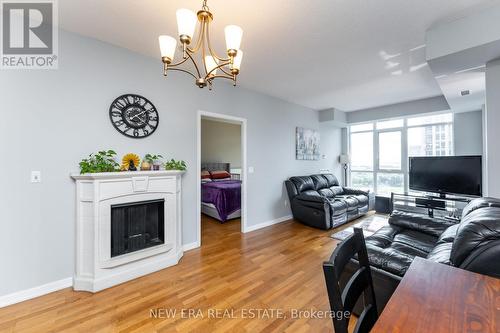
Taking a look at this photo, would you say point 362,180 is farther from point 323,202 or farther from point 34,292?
point 34,292

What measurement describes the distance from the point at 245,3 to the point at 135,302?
2.93 meters

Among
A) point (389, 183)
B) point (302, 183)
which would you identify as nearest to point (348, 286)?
point (302, 183)

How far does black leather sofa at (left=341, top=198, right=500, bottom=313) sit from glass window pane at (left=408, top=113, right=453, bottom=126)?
3.67 m

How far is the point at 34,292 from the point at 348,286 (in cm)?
291

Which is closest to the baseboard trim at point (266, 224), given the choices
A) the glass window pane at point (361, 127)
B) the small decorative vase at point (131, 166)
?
the small decorative vase at point (131, 166)

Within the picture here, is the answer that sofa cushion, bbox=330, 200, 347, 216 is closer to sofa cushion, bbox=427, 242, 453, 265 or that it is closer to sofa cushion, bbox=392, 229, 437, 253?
sofa cushion, bbox=392, 229, 437, 253

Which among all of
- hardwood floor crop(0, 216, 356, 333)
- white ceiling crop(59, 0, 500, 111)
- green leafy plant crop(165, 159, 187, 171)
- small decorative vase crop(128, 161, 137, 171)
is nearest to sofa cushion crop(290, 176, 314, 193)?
hardwood floor crop(0, 216, 356, 333)

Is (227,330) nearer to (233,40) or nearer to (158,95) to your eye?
(233,40)

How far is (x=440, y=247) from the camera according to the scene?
1.81 m

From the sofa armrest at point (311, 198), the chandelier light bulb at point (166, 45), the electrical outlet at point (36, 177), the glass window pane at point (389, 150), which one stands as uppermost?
the chandelier light bulb at point (166, 45)

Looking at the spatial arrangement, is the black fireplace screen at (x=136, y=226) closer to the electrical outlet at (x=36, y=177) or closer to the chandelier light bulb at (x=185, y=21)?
the electrical outlet at (x=36, y=177)

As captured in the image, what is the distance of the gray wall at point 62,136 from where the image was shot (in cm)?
203

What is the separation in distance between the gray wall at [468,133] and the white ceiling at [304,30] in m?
1.86

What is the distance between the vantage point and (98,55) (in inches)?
97.3
